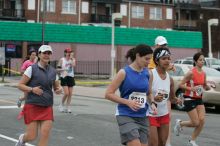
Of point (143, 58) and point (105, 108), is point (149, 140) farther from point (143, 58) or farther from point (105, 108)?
point (105, 108)

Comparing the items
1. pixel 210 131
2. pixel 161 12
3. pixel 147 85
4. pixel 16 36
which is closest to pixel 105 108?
pixel 210 131

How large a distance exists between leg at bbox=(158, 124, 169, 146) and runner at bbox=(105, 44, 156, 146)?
2.79ft

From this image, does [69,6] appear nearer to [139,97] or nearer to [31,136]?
[31,136]

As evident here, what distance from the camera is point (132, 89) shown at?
6469 mm

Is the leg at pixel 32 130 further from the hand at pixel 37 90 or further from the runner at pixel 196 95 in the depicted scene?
the runner at pixel 196 95

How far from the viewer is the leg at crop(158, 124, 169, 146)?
7.39m

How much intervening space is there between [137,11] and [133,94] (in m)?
61.9

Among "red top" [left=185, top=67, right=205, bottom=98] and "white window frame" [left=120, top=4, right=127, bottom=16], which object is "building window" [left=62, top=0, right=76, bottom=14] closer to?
"white window frame" [left=120, top=4, right=127, bottom=16]

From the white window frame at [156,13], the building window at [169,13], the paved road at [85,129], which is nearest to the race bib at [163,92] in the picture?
the paved road at [85,129]

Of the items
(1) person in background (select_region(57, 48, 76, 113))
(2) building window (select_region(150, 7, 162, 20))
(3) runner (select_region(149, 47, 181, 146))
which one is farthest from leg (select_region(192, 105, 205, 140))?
(2) building window (select_region(150, 7, 162, 20))

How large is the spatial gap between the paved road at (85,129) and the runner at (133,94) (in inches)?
140

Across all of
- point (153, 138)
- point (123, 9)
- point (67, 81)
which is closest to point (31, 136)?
point (153, 138)

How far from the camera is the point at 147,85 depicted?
660 cm

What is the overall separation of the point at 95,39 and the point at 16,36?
7.52 metres
